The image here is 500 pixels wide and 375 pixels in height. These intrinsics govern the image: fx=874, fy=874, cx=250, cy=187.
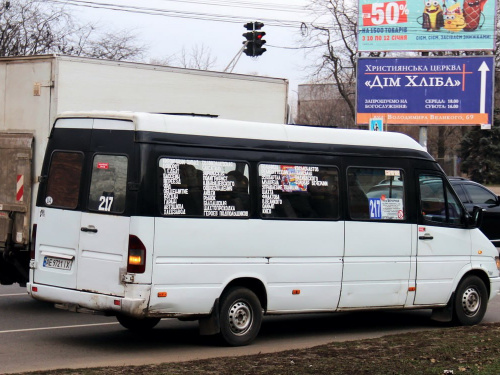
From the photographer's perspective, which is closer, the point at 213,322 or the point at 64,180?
the point at 213,322

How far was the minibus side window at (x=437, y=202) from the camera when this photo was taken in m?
11.1

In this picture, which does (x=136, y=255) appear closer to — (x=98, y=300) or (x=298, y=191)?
(x=98, y=300)

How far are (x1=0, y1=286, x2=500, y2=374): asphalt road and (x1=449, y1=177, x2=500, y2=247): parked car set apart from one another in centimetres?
596

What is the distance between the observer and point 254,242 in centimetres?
945

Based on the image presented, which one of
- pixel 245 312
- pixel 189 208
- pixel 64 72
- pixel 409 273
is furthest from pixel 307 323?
pixel 64 72

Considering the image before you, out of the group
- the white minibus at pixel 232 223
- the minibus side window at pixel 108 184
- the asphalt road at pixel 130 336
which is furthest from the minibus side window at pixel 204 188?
the asphalt road at pixel 130 336

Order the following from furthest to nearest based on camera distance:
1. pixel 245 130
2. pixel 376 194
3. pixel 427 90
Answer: pixel 427 90 → pixel 376 194 → pixel 245 130

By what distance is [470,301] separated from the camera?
37.7ft

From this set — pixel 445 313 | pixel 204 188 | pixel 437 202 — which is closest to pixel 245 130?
pixel 204 188

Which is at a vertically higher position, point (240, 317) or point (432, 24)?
point (432, 24)

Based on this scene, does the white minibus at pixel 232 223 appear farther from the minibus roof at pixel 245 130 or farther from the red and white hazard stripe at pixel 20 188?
the red and white hazard stripe at pixel 20 188

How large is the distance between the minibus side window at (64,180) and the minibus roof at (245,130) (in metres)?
0.40

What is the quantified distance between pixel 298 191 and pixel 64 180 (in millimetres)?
2607

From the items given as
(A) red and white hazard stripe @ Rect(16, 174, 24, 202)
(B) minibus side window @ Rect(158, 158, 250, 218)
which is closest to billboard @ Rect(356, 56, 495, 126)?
(A) red and white hazard stripe @ Rect(16, 174, 24, 202)
